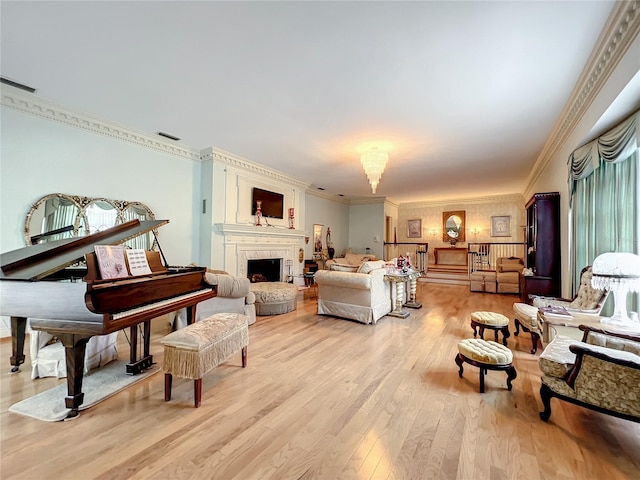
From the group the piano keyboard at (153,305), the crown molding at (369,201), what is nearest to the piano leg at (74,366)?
the piano keyboard at (153,305)

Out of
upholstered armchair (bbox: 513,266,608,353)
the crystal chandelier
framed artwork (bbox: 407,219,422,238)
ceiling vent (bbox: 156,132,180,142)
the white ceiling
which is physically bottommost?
upholstered armchair (bbox: 513,266,608,353)

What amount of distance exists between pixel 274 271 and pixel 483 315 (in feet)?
15.2

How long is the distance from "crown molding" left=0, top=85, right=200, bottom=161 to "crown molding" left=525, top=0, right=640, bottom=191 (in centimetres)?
549

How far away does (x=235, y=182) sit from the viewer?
5.48 m

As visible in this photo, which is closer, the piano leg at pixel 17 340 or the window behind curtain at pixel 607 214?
the piano leg at pixel 17 340

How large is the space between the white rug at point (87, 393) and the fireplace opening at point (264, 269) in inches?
132

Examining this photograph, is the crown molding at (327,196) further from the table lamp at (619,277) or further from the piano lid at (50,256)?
the table lamp at (619,277)

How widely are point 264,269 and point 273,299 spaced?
1.95 meters

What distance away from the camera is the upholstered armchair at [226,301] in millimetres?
3529

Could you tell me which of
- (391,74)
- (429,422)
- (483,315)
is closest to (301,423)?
(429,422)

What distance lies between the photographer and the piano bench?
1.99 m

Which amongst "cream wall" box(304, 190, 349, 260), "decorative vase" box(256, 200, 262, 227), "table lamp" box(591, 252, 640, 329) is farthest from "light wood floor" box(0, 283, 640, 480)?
"cream wall" box(304, 190, 349, 260)

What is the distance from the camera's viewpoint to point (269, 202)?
246 inches

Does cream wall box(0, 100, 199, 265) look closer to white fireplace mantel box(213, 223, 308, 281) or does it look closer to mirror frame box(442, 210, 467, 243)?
white fireplace mantel box(213, 223, 308, 281)
